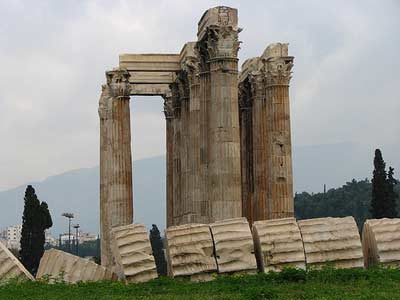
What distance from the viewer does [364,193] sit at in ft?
486

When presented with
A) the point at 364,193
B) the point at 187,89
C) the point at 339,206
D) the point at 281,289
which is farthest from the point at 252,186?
the point at 364,193

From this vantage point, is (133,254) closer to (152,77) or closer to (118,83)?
(118,83)

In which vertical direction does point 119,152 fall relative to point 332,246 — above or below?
above

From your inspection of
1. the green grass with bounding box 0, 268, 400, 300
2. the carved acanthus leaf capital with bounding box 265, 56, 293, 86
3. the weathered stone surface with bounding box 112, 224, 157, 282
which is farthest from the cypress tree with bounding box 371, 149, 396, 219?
the green grass with bounding box 0, 268, 400, 300

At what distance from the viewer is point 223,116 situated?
35.1 meters

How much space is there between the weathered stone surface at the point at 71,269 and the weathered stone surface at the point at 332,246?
5574 millimetres

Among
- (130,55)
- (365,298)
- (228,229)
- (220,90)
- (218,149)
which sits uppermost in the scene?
(130,55)

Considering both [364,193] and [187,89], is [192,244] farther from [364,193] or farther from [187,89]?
[364,193]

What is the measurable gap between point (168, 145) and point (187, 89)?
7.53m

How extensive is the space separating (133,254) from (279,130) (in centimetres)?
1653

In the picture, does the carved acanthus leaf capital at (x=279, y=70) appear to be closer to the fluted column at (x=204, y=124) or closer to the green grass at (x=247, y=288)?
the fluted column at (x=204, y=124)

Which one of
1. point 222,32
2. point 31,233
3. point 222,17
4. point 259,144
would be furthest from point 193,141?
point 31,233

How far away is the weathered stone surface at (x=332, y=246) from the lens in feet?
80.9

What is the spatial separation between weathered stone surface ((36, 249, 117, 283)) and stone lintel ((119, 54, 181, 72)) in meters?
21.5
